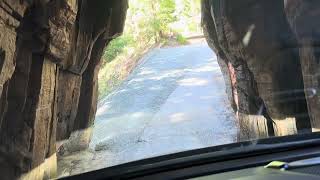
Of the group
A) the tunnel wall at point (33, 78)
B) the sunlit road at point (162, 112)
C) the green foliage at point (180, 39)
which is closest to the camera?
the tunnel wall at point (33, 78)

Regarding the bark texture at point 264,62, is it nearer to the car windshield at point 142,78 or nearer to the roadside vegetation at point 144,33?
the car windshield at point 142,78

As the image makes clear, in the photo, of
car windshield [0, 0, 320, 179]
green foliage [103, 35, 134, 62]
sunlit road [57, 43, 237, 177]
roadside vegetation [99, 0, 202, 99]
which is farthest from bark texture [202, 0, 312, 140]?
green foliage [103, 35, 134, 62]

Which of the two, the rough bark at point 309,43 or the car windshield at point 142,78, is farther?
the rough bark at point 309,43

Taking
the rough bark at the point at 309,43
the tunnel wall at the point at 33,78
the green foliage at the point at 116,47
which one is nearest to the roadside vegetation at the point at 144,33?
the green foliage at the point at 116,47

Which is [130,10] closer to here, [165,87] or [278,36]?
[165,87]

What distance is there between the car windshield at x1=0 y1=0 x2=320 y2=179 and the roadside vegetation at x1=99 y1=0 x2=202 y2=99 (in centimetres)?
2

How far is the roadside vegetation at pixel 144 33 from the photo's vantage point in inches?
195

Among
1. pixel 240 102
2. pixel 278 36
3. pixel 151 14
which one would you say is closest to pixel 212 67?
pixel 240 102

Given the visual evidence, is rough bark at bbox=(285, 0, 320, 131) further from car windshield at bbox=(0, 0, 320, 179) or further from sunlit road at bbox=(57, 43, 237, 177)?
sunlit road at bbox=(57, 43, 237, 177)

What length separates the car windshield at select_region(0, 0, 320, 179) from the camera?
4.02m

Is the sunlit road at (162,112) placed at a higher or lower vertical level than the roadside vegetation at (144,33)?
Answer: lower

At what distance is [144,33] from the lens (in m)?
4.93

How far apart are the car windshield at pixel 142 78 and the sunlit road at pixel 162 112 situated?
0.7 inches

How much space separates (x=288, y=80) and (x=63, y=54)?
8.76 feet
